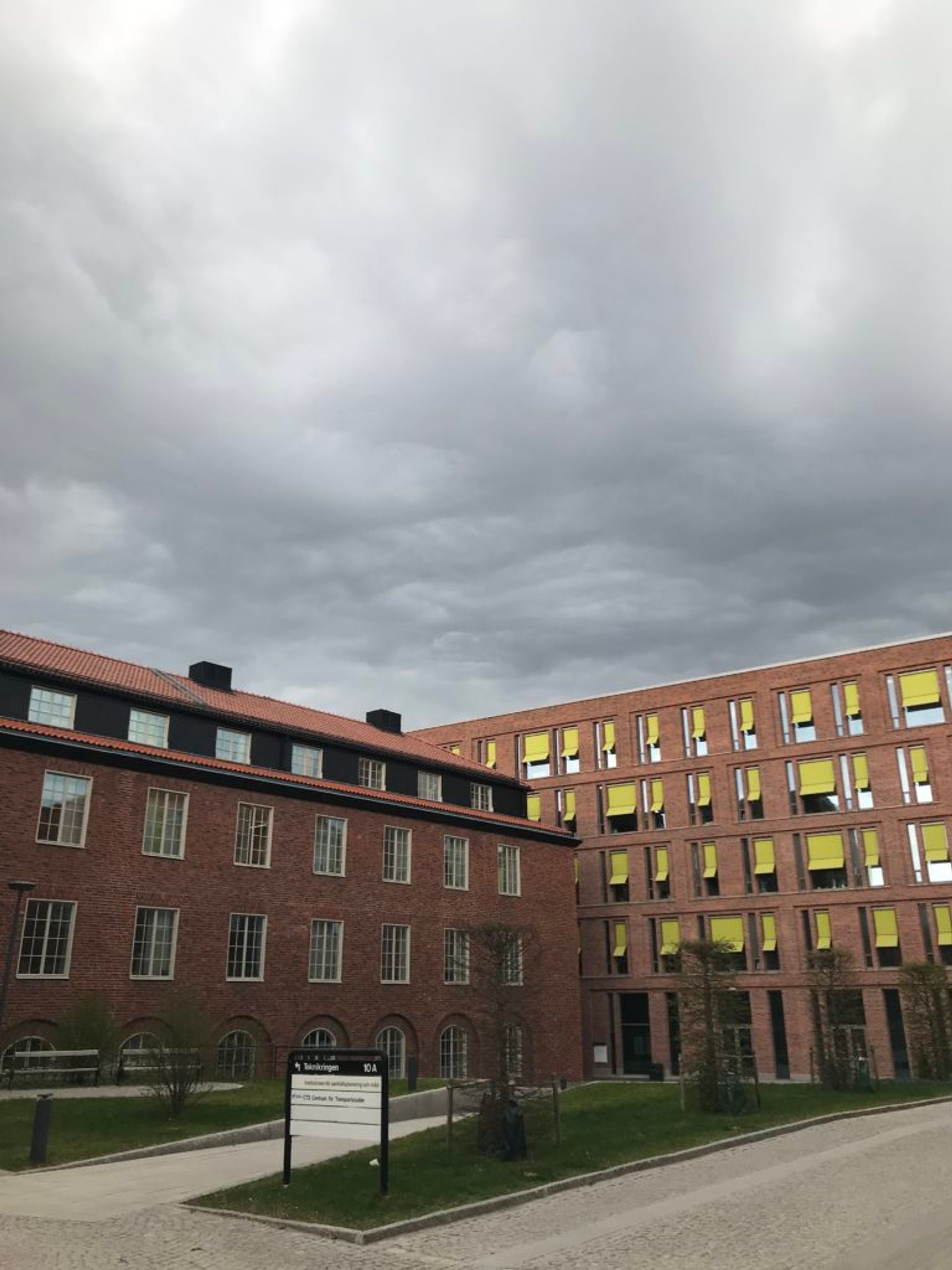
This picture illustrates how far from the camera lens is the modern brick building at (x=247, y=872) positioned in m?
28.8

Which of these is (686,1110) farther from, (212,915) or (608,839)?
(608,839)

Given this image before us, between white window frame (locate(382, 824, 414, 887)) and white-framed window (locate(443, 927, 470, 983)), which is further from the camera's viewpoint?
white-framed window (locate(443, 927, 470, 983))

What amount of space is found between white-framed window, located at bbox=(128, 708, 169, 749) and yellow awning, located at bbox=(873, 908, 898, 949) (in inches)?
1371

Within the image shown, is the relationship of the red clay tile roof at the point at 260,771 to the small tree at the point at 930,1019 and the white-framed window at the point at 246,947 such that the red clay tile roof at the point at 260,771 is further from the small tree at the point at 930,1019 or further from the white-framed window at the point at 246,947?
the small tree at the point at 930,1019

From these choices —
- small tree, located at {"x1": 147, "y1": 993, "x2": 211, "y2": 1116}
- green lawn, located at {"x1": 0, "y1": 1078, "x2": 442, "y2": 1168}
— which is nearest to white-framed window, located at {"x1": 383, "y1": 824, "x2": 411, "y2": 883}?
green lawn, located at {"x1": 0, "y1": 1078, "x2": 442, "y2": 1168}

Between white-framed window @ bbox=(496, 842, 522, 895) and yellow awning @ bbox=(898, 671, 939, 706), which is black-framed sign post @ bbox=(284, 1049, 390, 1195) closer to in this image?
white-framed window @ bbox=(496, 842, 522, 895)

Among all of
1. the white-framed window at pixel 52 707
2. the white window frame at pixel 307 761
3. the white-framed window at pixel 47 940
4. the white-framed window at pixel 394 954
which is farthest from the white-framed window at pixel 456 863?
the white-framed window at pixel 52 707

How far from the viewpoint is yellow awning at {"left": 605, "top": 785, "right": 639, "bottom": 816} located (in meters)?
59.0

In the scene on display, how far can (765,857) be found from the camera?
5412 cm

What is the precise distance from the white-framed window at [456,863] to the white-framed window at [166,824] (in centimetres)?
1188

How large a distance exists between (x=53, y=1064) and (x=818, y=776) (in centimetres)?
3924

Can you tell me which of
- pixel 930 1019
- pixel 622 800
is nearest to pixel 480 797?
pixel 622 800

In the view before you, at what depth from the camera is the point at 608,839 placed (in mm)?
59344

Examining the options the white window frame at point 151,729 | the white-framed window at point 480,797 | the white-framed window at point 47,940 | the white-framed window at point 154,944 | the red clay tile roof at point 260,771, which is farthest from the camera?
the white-framed window at point 480,797
